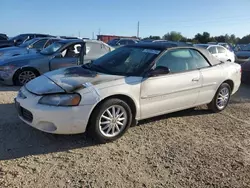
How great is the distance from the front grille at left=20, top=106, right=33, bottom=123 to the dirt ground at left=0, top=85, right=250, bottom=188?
12.7 inches

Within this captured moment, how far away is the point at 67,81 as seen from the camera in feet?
13.0

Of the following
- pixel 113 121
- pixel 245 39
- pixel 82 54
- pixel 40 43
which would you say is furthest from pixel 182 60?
pixel 245 39

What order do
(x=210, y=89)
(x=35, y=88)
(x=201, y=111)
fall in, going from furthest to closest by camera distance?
(x=201, y=111), (x=210, y=89), (x=35, y=88)

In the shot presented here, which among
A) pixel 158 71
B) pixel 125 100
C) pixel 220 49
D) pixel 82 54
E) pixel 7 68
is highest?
pixel 220 49

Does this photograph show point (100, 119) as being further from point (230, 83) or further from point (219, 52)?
point (219, 52)

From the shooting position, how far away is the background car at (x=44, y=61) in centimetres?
722

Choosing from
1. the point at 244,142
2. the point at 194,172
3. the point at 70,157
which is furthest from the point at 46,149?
the point at 244,142

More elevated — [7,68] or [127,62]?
[127,62]

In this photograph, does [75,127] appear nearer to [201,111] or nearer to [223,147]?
[223,147]

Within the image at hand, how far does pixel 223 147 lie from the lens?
396 cm

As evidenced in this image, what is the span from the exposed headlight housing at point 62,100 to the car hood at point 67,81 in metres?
0.09

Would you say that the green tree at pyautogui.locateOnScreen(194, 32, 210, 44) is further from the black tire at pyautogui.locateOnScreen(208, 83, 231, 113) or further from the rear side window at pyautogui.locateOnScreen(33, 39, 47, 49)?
the black tire at pyautogui.locateOnScreen(208, 83, 231, 113)

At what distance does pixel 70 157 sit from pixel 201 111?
3.17 meters

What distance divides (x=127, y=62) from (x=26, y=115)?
1.86 metres
